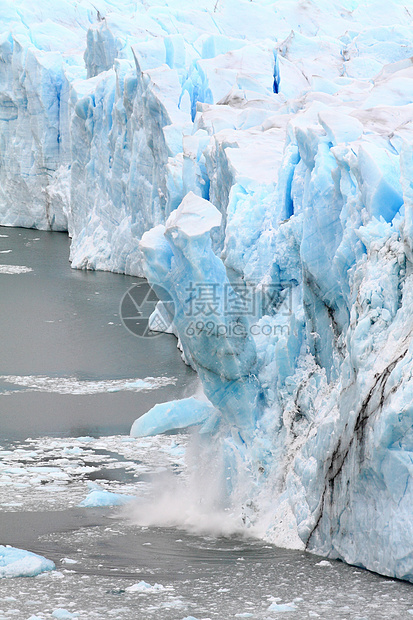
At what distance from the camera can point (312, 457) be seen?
15.6ft

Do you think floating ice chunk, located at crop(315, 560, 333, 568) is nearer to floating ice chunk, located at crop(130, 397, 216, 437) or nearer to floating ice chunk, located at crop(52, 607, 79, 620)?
floating ice chunk, located at crop(52, 607, 79, 620)

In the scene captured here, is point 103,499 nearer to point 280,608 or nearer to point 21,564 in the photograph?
point 21,564

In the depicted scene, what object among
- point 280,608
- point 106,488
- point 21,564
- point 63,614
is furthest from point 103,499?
point 280,608

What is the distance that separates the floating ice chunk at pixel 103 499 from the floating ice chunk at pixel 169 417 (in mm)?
650

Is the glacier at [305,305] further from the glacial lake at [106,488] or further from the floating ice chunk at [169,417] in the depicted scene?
the glacial lake at [106,488]

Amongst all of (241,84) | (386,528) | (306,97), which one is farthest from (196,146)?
(386,528)

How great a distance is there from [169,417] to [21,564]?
185cm

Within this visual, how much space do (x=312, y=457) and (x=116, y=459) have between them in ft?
10.2

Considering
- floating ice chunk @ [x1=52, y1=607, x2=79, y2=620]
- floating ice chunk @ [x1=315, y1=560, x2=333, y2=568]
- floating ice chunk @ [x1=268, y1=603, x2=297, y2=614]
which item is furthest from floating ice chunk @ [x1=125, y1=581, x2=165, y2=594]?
floating ice chunk @ [x1=315, y1=560, x2=333, y2=568]

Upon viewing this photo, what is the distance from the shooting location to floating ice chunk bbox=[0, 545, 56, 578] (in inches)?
168

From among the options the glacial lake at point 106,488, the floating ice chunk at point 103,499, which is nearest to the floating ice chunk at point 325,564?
the glacial lake at point 106,488

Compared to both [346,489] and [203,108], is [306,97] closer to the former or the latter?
[203,108]

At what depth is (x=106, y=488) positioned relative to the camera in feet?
22.0

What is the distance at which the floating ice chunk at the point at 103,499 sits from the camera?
20.5 feet
